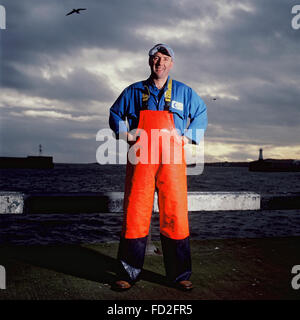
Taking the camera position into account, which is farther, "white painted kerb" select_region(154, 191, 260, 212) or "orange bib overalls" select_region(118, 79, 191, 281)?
"white painted kerb" select_region(154, 191, 260, 212)

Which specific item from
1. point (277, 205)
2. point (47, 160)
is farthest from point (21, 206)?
point (47, 160)

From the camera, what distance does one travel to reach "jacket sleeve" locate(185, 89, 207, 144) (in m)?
3.14

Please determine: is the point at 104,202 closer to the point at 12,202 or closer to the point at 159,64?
the point at 12,202

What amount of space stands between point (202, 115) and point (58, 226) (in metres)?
16.0

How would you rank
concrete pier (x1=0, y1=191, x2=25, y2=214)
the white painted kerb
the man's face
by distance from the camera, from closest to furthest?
the man's face < concrete pier (x1=0, y1=191, x2=25, y2=214) < the white painted kerb

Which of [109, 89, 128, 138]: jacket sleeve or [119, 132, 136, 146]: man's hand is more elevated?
[109, 89, 128, 138]: jacket sleeve
